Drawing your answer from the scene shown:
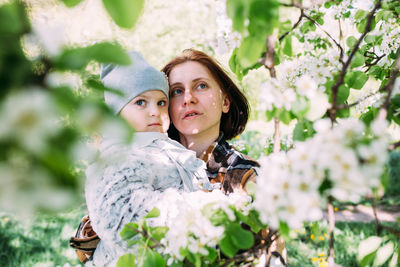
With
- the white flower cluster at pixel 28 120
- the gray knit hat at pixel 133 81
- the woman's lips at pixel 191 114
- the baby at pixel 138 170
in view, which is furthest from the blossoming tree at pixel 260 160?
the woman's lips at pixel 191 114

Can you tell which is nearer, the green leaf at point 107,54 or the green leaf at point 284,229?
the green leaf at point 107,54

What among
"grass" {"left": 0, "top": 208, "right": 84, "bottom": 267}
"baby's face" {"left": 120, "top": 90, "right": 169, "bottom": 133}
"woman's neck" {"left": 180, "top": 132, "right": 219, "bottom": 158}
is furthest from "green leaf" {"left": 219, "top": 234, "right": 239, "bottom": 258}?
"grass" {"left": 0, "top": 208, "right": 84, "bottom": 267}

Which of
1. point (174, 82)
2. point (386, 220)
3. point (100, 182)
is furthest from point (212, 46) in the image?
point (100, 182)

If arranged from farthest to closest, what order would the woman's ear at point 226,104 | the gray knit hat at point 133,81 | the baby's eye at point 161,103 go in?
the woman's ear at point 226,104 → the baby's eye at point 161,103 → the gray knit hat at point 133,81

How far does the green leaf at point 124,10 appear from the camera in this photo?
1.57ft

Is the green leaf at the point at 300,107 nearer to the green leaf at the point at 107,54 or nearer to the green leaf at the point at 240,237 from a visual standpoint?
the green leaf at the point at 240,237

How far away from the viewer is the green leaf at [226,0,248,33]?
2.23ft

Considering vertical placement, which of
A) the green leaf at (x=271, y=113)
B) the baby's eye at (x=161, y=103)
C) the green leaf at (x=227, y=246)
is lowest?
the green leaf at (x=227, y=246)

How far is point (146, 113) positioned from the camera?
1687 millimetres

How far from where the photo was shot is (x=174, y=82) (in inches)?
76.6

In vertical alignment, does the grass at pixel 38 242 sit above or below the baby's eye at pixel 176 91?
below

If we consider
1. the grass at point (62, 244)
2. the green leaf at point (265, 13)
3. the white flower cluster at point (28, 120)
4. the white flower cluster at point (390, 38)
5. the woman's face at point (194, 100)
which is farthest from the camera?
the grass at point (62, 244)

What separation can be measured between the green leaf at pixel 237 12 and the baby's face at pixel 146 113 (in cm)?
104

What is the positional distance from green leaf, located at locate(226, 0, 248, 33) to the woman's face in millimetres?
1174
